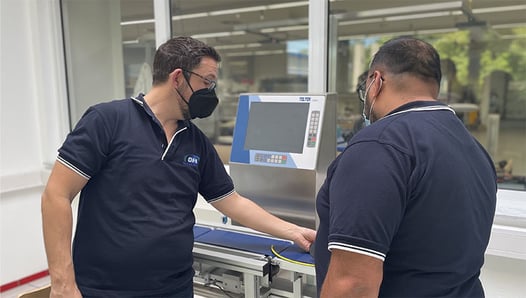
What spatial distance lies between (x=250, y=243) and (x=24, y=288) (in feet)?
7.42

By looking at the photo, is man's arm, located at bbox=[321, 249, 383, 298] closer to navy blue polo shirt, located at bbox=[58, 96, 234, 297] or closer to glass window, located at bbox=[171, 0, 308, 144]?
navy blue polo shirt, located at bbox=[58, 96, 234, 297]

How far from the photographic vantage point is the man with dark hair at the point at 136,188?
1164 millimetres

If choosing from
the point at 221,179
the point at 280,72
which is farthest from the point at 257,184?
the point at 280,72

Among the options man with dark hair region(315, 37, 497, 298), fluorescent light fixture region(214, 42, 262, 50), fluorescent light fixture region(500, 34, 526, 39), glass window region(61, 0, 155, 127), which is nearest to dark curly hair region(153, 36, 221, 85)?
man with dark hair region(315, 37, 497, 298)

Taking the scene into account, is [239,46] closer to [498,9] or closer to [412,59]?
[498,9]

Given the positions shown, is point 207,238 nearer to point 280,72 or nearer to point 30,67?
point 30,67

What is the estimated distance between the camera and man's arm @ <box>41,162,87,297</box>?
115cm

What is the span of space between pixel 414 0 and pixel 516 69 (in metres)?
5.39

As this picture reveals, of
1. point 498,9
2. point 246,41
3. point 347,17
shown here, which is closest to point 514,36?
point 498,9

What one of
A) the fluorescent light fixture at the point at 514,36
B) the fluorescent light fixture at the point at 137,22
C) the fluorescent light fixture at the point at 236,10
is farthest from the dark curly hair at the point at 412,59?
the fluorescent light fixture at the point at 514,36

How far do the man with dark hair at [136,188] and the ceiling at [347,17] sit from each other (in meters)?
1.89

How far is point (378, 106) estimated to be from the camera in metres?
0.99

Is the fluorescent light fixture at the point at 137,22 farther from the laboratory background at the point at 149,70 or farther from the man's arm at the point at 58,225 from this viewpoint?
the man's arm at the point at 58,225

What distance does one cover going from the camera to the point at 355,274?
83cm
